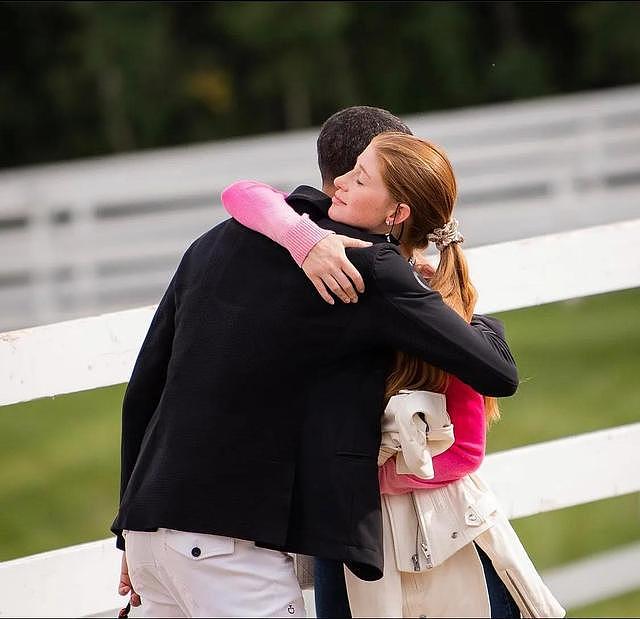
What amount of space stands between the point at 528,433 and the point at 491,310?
319 cm

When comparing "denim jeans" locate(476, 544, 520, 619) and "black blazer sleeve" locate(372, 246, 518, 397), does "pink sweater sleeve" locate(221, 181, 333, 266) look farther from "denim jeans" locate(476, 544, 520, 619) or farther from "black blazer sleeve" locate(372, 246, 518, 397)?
"denim jeans" locate(476, 544, 520, 619)

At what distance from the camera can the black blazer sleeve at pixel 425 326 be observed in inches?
104

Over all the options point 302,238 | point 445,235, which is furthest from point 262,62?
point 302,238

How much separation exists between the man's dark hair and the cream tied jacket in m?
0.55

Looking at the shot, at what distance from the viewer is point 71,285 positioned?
1041 cm

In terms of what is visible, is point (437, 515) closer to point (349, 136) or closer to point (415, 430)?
point (415, 430)

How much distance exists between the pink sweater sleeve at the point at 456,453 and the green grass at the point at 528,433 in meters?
1.29

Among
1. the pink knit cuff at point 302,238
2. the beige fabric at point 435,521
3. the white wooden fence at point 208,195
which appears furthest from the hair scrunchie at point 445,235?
the white wooden fence at point 208,195

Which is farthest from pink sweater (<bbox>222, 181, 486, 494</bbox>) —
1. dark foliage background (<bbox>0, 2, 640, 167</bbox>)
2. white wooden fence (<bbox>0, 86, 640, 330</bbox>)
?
dark foliage background (<bbox>0, 2, 640, 167</bbox>)

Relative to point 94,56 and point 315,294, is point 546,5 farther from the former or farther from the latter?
point 315,294

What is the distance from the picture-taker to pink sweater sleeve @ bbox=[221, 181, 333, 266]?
107 inches

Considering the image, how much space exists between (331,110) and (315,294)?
17.7m

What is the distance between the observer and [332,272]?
8.63 ft

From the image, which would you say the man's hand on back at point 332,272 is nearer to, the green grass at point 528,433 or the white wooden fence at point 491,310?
the white wooden fence at point 491,310
